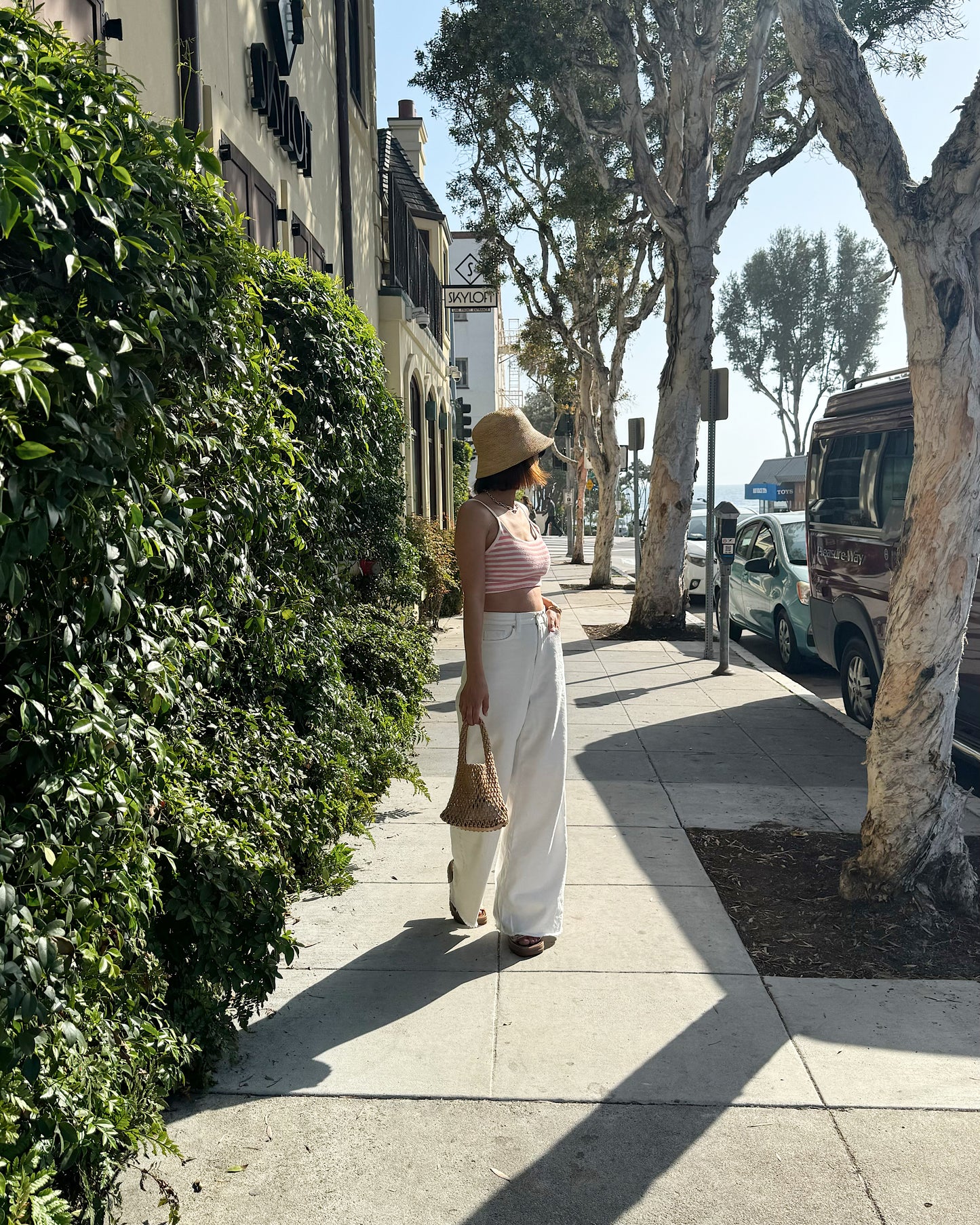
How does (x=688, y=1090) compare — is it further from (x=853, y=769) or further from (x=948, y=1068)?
(x=853, y=769)

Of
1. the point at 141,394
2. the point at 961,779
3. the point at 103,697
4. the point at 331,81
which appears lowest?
the point at 961,779

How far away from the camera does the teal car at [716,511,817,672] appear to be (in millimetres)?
12141

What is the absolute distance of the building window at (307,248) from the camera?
923 centimetres

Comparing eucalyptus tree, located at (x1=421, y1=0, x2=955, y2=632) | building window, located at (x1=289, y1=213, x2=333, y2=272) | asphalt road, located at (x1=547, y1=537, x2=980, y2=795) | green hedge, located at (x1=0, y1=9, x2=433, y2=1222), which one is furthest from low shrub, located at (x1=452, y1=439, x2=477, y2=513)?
green hedge, located at (x1=0, y1=9, x2=433, y2=1222)

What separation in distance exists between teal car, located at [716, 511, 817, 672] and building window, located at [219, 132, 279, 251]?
6.20 metres

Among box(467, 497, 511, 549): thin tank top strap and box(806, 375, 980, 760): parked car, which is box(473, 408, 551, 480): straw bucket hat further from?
box(806, 375, 980, 760): parked car

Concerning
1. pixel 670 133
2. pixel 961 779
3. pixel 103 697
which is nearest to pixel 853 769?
pixel 961 779

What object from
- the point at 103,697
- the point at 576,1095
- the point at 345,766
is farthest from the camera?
the point at 345,766

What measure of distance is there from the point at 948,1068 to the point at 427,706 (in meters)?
6.53

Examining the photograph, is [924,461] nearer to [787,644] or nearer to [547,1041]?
[547,1041]

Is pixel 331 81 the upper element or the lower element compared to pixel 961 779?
upper

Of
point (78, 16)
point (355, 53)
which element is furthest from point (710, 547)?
point (78, 16)

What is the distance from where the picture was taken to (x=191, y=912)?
3.16 metres

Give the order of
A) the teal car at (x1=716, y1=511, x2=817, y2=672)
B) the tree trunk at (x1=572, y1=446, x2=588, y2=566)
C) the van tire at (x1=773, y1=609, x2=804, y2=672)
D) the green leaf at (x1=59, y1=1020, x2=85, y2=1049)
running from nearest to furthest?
the green leaf at (x1=59, y1=1020, x2=85, y2=1049) → the teal car at (x1=716, y1=511, x2=817, y2=672) → the van tire at (x1=773, y1=609, x2=804, y2=672) → the tree trunk at (x1=572, y1=446, x2=588, y2=566)
